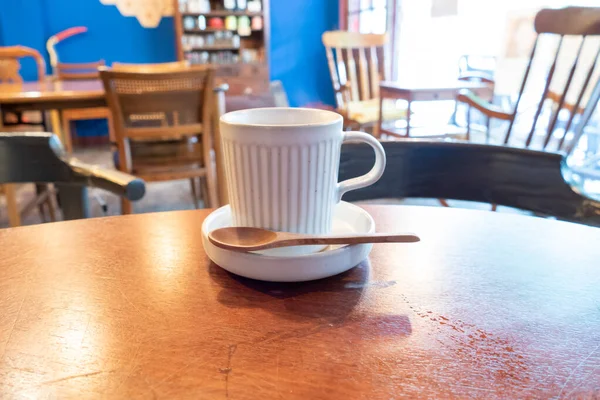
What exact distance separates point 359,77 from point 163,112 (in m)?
2.05

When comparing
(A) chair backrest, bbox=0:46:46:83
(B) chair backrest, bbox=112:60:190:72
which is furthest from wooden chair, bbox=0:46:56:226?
(B) chair backrest, bbox=112:60:190:72

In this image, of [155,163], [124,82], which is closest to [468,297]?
[124,82]

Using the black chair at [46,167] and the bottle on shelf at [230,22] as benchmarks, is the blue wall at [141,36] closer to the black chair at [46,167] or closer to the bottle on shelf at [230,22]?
the bottle on shelf at [230,22]

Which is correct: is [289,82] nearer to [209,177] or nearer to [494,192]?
[209,177]

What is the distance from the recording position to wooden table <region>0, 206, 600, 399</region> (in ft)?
0.97

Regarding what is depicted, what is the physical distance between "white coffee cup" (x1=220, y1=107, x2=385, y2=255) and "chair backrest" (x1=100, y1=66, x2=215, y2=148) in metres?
1.43

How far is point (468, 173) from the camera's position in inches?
31.0

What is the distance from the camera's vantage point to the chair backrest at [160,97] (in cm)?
174

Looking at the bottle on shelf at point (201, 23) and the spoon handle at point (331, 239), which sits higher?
the bottle on shelf at point (201, 23)

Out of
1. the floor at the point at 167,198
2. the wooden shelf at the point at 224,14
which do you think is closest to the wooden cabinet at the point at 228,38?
the wooden shelf at the point at 224,14

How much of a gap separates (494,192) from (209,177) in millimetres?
1425

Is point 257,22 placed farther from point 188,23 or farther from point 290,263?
point 290,263

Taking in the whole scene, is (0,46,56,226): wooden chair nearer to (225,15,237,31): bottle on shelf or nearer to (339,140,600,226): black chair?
(339,140,600,226): black chair

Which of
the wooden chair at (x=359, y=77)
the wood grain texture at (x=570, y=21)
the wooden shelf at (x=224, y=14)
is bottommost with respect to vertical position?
the wooden chair at (x=359, y=77)
